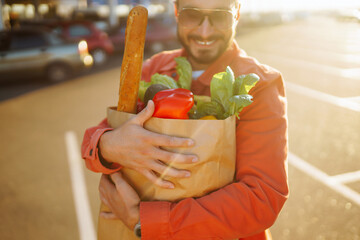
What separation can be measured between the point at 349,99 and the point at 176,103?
23.6 feet

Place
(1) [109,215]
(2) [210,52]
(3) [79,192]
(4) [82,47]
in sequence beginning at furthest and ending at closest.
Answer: (4) [82,47] → (3) [79,192] → (2) [210,52] → (1) [109,215]

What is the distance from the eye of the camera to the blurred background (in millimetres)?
3644

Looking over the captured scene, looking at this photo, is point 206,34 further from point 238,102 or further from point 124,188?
point 124,188

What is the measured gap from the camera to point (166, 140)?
4.34 feet

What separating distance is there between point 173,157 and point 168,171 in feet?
0.23

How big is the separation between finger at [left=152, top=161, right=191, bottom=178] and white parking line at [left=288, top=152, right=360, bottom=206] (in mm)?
3274

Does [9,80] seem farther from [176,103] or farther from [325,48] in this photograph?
[325,48]

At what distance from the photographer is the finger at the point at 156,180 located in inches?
54.8

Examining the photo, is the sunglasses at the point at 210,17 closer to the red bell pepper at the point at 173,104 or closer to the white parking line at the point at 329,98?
the red bell pepper at the point at 173,104

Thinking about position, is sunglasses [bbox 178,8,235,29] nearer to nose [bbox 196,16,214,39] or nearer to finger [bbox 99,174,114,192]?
nose [bbox 196,16,214,39]

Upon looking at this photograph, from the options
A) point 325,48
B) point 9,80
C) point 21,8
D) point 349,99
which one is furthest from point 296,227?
point 21,8

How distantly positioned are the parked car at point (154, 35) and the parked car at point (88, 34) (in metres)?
2.06

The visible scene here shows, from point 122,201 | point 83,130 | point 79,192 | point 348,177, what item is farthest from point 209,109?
point 83,130

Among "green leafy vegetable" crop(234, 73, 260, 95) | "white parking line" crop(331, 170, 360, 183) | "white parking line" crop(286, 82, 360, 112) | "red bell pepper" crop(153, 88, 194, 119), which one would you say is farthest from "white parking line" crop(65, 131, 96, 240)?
"white parking line" crop(286, 82, 360, 112)
